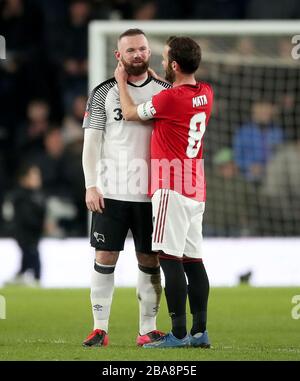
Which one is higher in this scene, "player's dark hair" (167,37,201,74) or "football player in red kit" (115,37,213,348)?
"player's dark hair" (167,37,201,74)

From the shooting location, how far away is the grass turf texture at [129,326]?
21.7ft

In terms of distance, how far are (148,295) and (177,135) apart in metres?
1.02

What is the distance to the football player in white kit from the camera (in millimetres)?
7023

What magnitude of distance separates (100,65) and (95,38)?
1.24ft

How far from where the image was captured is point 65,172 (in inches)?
585

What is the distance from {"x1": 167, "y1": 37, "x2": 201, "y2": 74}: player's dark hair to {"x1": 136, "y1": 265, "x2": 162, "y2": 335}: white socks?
125 cm

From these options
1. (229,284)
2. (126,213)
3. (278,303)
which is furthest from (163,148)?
(229,284)

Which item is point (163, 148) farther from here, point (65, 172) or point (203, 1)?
point (203, 1)

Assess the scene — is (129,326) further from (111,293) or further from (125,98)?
(125,98)

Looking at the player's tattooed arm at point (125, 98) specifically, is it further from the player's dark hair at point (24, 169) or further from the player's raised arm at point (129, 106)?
the player's dark hair at point (24, 169)

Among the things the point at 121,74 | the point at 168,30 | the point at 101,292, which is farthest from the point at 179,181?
the point at 168,30

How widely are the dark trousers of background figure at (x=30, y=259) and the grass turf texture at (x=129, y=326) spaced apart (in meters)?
0.68

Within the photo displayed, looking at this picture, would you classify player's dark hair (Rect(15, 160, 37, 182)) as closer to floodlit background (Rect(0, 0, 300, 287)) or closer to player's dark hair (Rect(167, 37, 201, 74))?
floodlit background (Rect(0, 0, 300, 287))

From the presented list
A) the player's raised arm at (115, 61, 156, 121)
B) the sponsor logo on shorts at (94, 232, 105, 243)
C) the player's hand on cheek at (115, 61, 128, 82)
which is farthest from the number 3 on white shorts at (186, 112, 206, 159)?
the sponsor logo on shorts at (94, 232, 105, 243)
